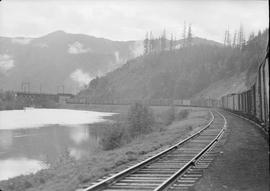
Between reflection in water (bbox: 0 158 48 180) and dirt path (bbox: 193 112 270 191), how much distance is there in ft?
54.7

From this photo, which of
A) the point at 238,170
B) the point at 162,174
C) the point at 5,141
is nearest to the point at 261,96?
the point at 238,170

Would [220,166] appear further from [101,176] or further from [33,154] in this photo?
[33,154]

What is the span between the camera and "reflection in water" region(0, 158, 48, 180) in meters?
29.1

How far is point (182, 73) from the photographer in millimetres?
167125

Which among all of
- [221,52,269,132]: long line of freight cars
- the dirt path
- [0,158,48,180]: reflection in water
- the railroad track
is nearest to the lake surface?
[0,158,48,180]: reflection in water

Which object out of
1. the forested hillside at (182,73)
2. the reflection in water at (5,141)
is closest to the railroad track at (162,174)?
the reflection in water at (5,141)

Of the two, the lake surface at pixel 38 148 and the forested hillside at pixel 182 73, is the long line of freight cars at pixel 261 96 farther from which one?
the forested hillside at pixel 182 73

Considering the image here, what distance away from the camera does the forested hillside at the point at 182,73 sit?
5974 inches

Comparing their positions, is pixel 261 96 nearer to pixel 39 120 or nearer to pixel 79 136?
pixel 79 136

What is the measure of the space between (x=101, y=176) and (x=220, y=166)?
4.49m

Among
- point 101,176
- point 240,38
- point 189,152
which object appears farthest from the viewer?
point 240,38

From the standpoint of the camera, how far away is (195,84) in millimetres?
155375

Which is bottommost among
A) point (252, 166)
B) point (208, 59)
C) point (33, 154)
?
point (33, 154)

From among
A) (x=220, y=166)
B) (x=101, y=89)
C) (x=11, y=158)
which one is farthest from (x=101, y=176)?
(x=101, y=89)
